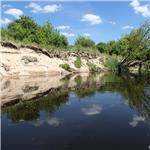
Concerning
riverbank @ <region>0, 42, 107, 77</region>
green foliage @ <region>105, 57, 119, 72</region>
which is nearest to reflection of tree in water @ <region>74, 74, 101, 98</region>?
riverbank @ <region>0, 42, 107, 77</region>

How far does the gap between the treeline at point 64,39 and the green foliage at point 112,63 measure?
1033 millimetres

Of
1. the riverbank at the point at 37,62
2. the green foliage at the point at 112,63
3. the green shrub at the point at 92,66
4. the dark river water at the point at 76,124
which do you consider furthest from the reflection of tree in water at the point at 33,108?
the green foliage at the point at 112,63

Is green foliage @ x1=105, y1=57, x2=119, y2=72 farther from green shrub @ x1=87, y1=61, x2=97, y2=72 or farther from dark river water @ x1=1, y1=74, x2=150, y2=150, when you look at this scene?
dark river water @ x1=1, y1=74, x2=150, y2=150

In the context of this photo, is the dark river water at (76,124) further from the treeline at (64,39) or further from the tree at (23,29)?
the tree at (23,29)

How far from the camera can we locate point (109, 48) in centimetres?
11175

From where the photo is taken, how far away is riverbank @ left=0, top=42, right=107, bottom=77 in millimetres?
42947

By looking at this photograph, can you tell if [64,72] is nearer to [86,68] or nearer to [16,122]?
[86,68]

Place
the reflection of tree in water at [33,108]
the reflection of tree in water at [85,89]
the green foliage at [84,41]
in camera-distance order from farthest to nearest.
Answer: the green foliage at [84,41], the reflection of tree in water at [85,89], the reflection of tree in water at [33,108]

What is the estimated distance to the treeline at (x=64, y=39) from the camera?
66250mm

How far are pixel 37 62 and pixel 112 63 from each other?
84.1ft

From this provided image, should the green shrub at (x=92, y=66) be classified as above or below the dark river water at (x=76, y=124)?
above

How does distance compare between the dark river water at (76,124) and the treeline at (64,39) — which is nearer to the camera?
the dark river water at (76,124)

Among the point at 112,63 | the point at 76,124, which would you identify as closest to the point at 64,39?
the point at 112,63

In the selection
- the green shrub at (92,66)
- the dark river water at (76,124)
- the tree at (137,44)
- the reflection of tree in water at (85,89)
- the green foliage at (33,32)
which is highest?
the green foliage at (33,32)
